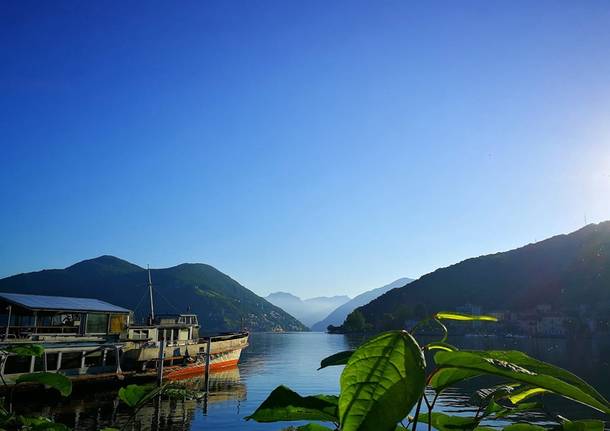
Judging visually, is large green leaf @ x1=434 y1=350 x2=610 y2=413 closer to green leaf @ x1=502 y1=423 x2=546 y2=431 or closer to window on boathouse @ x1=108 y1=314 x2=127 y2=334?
green leaf @ x1=502 y1=423 x2=546 y2=431

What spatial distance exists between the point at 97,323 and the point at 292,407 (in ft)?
149

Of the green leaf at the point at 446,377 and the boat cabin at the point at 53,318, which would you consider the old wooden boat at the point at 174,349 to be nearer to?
the boat cabin at the point at 53,318

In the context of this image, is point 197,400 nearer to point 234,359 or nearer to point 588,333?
point 234,359

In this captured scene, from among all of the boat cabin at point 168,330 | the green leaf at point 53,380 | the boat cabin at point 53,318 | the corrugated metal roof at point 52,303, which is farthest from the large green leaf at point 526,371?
the boat cabin at point 168,330

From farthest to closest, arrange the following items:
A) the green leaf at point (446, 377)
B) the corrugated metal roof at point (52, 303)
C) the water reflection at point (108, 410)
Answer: the corrugated metal roof at point (52, 303) < the water reflection at point (108, 410) < the green leaf at point (446, 377)

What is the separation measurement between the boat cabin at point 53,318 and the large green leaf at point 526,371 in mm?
40648

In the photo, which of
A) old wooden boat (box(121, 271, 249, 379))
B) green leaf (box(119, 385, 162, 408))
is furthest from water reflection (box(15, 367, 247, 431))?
green leaf (box(119, 385, 162, 408))

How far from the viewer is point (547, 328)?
573 feet

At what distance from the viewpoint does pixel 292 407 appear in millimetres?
1287

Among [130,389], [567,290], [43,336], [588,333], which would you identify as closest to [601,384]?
[43,336]

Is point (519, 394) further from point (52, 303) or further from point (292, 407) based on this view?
point (52, 303)

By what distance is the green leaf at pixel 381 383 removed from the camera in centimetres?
84

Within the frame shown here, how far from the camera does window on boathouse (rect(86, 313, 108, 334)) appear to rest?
1602 inches

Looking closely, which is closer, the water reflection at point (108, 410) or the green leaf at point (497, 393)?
the green leaf at point (497, 393)
